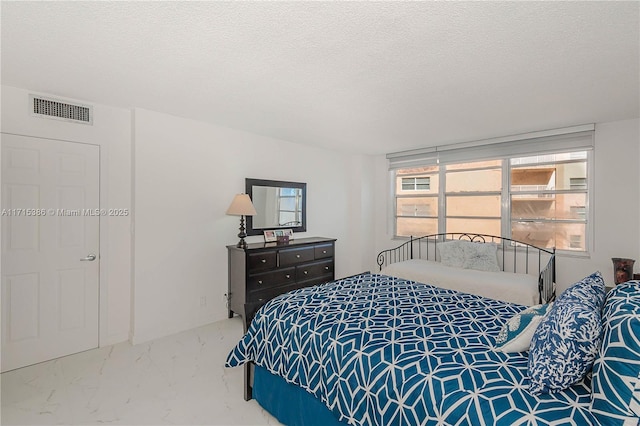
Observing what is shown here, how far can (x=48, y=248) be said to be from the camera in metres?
2.91

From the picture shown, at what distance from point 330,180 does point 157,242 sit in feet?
9.41

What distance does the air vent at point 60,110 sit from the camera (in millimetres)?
2809

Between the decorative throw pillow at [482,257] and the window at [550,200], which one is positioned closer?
the window at [550,200]

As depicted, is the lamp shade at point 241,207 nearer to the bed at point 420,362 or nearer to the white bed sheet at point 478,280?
the bed at point 420,362

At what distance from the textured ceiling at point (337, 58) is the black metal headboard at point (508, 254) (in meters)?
1.70

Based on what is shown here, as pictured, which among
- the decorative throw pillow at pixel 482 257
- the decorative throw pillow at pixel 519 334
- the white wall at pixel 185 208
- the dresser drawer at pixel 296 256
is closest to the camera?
the decorative throw pillow at pixel 519 334

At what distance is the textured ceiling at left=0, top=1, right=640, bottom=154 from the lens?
1.67 m

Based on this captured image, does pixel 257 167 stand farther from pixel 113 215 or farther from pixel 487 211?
pixel 487 211

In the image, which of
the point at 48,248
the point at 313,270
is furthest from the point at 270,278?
the point at 48,248

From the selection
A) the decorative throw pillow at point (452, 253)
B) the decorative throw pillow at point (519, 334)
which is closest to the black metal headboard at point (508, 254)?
the decorative throw pillow at point (452, 253)

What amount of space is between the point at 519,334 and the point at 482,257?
3.00 metres

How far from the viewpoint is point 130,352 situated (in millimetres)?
3057

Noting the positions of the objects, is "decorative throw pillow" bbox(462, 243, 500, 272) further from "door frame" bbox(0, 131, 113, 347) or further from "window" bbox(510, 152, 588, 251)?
"door frame" bbox(0, 131, 113, 347)

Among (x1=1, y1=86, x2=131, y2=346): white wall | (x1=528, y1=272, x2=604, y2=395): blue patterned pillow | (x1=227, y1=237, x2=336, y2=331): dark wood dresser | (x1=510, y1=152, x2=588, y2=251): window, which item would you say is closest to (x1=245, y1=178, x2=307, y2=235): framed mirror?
(x1=227, y1=237, x2=336, y2=331): dark wood dresser
